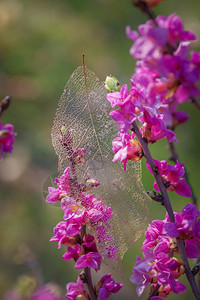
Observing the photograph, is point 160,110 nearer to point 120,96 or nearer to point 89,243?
point 120,96

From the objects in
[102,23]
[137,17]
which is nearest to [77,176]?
[137,17]

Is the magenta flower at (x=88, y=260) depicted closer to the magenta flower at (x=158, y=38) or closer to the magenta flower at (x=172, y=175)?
the magenta flower at (x=172, y=175)

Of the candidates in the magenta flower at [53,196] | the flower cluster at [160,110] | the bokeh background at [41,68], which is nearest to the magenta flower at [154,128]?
the flower cluster at [160,110]

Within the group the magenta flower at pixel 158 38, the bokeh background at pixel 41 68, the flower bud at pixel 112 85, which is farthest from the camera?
the bokeh background at pixel 41 68

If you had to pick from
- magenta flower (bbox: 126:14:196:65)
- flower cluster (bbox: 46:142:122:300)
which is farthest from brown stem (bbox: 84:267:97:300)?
magenta flower (bbox: 126:14:196:65)

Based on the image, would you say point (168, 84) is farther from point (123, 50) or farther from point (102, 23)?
point (102, 23)

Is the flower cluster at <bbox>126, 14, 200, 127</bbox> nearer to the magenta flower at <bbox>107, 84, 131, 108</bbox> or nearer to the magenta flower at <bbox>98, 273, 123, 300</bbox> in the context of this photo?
the magenta flower at <bbox>107, 84, 131, 108</bbox>

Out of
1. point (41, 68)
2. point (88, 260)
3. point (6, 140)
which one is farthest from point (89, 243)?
point (41, 68)
